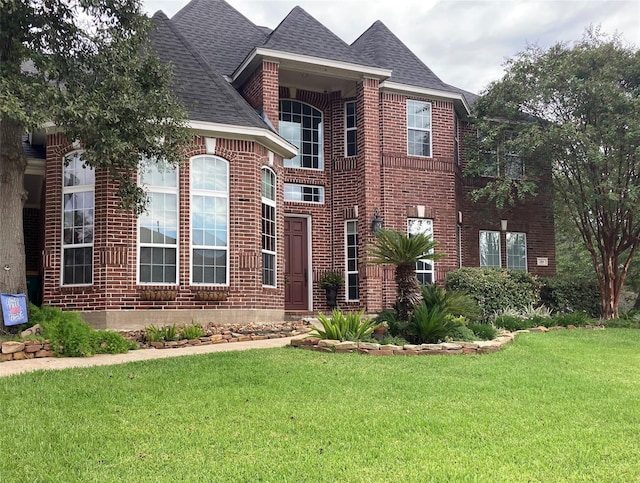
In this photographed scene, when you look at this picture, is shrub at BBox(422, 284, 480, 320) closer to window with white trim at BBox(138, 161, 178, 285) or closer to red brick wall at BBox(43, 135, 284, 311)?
red brick wall at BBox(43, 135, 284, 311)

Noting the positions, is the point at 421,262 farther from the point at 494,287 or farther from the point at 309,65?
the point at 309,65

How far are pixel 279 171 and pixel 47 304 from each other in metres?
5.66

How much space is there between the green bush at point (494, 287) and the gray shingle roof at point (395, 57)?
213 inches

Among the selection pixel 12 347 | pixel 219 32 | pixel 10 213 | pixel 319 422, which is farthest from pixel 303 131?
pixel 319 422

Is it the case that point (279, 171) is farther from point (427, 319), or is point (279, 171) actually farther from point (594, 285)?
point (594, 285)

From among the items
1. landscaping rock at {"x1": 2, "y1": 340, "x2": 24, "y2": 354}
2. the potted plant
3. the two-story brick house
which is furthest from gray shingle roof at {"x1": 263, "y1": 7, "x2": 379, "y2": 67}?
landscaping rock at {"x1": 2, "y1": 340, "x2": 24, "y2": 354}

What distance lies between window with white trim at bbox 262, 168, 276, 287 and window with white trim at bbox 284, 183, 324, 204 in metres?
2.36

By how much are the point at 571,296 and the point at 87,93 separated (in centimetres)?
1326

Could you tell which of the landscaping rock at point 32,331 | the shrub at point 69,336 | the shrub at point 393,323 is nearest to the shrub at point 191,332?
the shrub at point 69,336

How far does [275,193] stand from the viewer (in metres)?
13.6

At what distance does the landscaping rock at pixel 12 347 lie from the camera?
847 cm

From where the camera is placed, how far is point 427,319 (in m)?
9.47

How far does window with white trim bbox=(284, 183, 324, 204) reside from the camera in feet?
52.4

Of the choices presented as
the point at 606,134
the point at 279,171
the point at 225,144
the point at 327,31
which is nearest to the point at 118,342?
the point at 225,144
